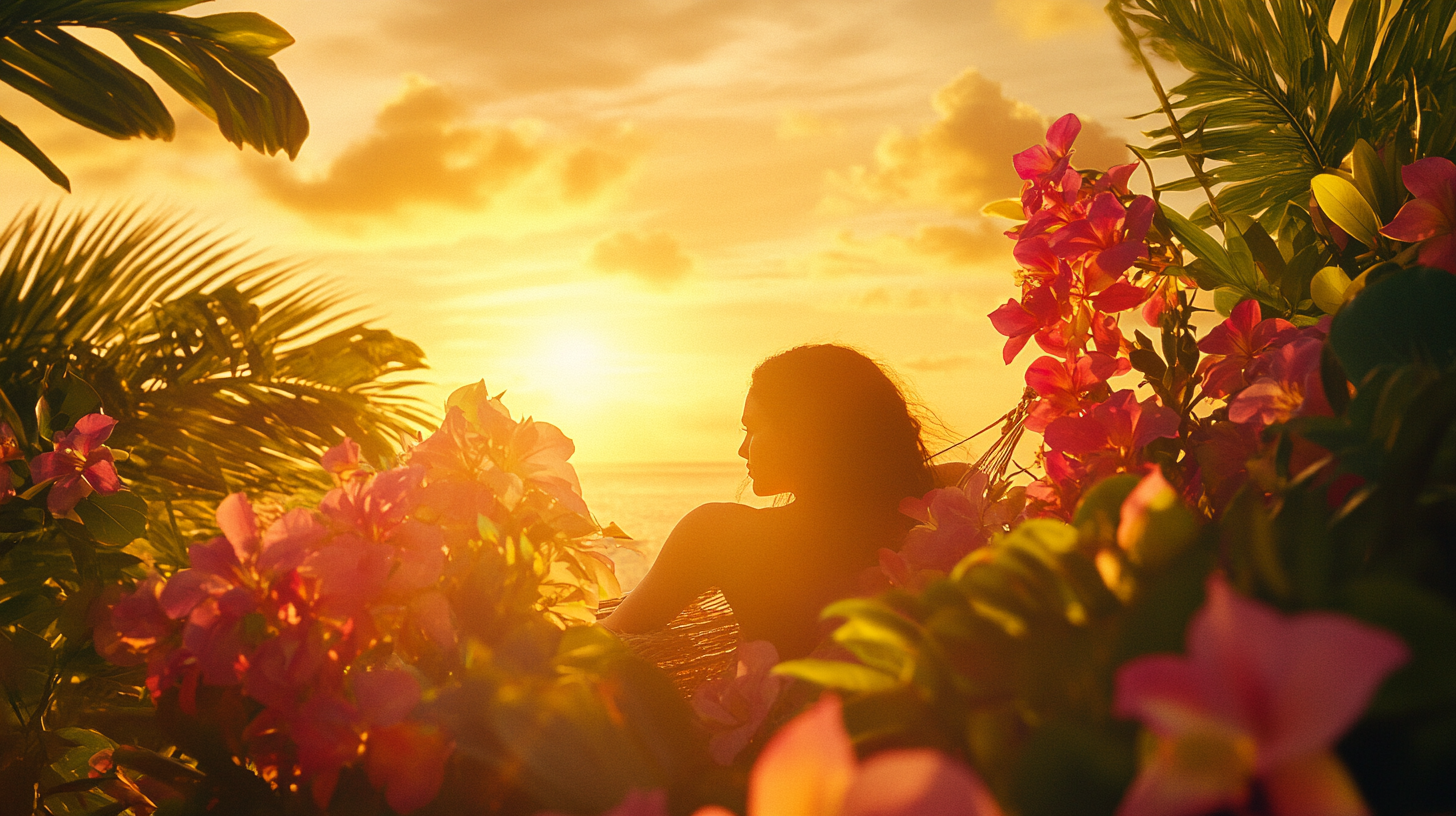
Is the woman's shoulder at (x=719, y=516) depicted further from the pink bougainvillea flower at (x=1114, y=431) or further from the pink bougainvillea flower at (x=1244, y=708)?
the pink bougainvillea flower at (x=1244, y=708)

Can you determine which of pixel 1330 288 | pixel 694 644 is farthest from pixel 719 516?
pixel 1330 288

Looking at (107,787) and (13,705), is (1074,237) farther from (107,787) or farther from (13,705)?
(13,705)

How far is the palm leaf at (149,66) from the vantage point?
1.90 m

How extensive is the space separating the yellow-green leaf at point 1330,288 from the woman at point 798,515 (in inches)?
54.2

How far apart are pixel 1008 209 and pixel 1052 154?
9 cm

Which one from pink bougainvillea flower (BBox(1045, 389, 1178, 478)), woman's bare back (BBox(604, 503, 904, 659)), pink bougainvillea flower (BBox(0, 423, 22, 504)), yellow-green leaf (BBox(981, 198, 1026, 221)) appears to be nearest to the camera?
pink bougainvillea flower (BBox(1045, 389, 1178, 478))

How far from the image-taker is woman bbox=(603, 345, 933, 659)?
79.9 inches

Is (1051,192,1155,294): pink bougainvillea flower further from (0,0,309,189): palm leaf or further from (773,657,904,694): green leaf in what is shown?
(0,0,309,189): palm leaf

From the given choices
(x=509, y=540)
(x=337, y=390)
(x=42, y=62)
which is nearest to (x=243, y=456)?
(x=337, y=390)

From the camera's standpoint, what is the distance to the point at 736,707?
0.56 metres

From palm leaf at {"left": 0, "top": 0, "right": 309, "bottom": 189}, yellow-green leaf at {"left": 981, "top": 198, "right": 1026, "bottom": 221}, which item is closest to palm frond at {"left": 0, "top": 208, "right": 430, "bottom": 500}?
palm leaf at {"left": 0, "top": 0, "right": 309, "bottom": 189}

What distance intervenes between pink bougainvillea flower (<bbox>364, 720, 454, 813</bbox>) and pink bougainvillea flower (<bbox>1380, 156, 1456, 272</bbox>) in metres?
0.63

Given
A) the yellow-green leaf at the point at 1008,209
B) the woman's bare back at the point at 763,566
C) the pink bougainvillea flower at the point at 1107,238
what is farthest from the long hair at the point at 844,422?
the pink bougainvillea flower at the point at 1107,238

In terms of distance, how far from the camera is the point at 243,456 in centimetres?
268
